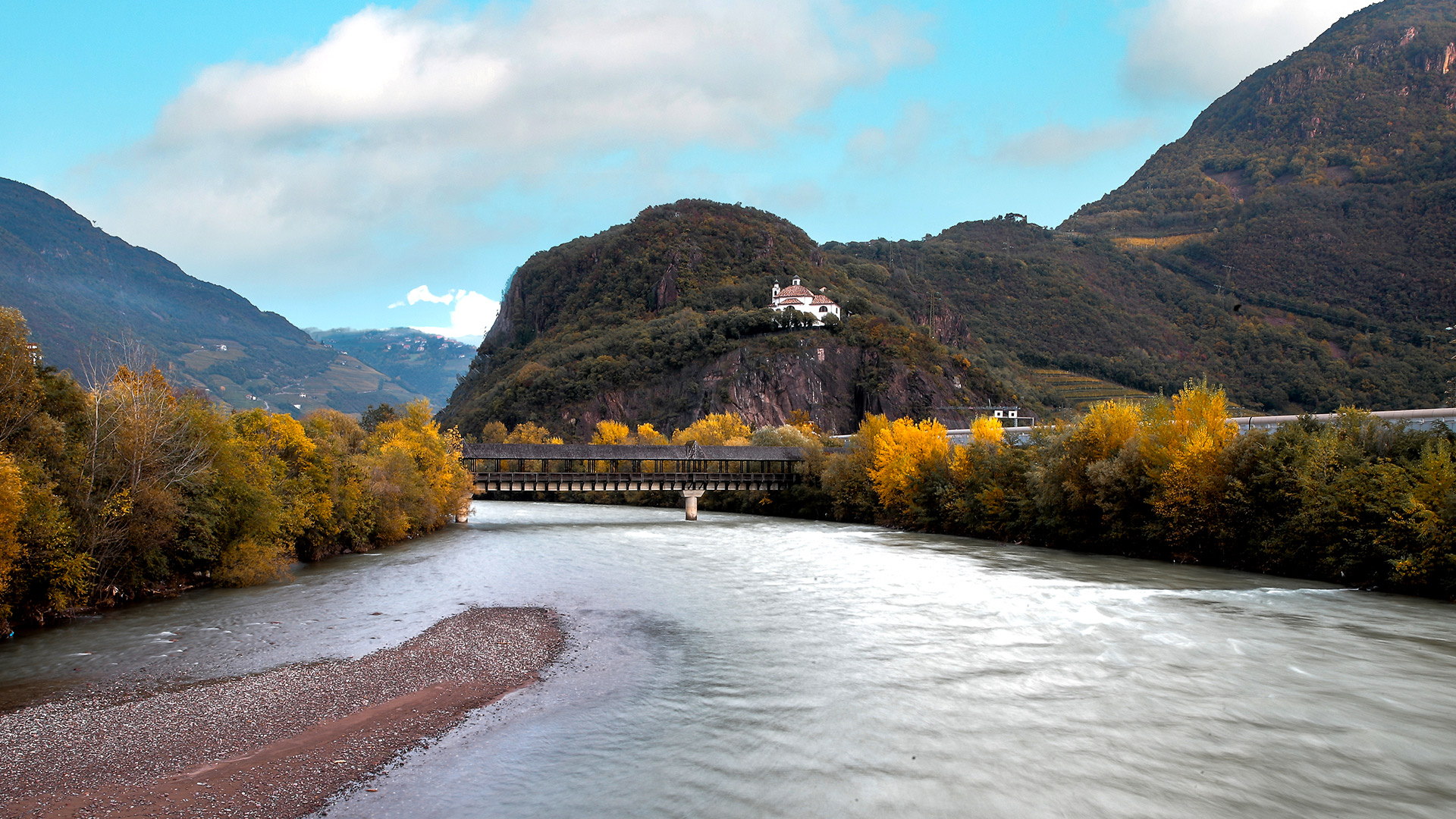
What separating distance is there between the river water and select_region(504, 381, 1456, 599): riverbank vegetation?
232 centimetres

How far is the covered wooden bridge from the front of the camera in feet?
258

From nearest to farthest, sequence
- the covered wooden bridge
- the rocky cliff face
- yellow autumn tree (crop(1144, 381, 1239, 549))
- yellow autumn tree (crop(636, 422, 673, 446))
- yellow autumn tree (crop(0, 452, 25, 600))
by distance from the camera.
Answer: yellow autumn tree (crop(0, 452, 25, 600))
yellow autumn tree (crop(1144, 381, 1239, 549))
the covered wooden bridge
yellow autumn tree (crop(636, 422, 673, 446))
the rocky cliff face

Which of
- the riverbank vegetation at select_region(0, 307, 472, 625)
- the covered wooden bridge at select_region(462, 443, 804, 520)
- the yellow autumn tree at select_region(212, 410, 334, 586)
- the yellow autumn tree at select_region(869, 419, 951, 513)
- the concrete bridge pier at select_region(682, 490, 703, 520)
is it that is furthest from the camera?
the concrete bridge pier at select_region(682, 490, 703, 520)

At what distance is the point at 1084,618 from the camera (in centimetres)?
2945

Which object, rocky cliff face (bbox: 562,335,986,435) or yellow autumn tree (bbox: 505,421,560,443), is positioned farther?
rocky cliff face (bbox: 562,335,986,435)

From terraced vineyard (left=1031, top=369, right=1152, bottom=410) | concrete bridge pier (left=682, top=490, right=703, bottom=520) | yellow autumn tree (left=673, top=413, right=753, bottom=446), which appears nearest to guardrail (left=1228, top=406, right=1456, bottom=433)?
concrete bridge pier (left=682, top=490, right=703, bottom=520)

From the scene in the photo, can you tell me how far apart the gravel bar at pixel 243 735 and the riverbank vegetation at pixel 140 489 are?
25.6 feet

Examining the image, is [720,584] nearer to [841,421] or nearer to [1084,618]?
[1084,618]

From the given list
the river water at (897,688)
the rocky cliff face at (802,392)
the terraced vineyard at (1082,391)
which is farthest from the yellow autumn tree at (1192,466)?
the terraced vineyard at (1082,391)

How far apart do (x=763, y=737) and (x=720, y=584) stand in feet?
69.0

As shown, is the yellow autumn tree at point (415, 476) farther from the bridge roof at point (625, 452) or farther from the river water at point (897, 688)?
the river water at point (897, 688)

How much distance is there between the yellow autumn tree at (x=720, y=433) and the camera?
108875 mm

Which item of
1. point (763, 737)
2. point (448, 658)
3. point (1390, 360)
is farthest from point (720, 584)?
point (1390, 360)

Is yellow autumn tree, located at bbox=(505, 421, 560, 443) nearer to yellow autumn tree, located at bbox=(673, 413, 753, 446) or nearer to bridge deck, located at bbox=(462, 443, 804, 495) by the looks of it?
yellow autumn tree, located at bbox=(673, 413, 753, 446)
